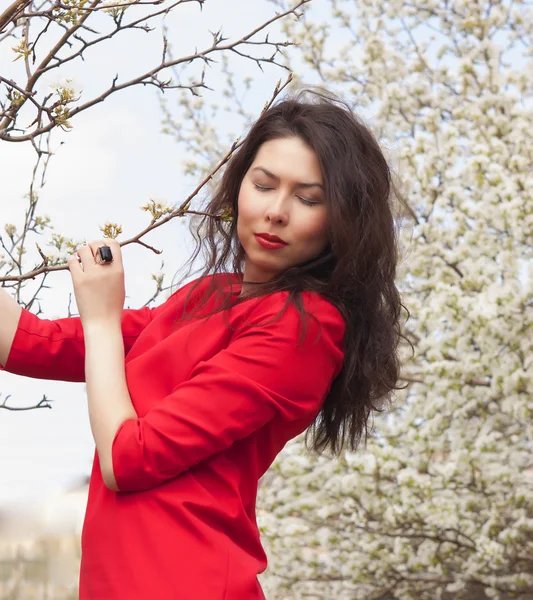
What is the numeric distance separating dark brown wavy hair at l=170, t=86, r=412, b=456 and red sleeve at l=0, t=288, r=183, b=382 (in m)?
0.28

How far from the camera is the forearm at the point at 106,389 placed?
1.50m

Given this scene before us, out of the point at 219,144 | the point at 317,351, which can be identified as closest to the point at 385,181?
the point at 317,351

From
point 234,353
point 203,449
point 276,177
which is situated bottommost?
point 203,449

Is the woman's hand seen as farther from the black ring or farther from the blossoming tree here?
the blossoming tree

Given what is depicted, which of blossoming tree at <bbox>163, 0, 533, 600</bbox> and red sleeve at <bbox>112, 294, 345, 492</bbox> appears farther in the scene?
blossoming tree at <bbox>163, 0, 533, 600</bbox>

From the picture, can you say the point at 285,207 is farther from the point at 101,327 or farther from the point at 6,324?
the point at 6,324

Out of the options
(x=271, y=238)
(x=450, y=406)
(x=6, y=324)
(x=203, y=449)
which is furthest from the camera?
(x=450, y=406)

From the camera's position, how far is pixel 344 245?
1.74m

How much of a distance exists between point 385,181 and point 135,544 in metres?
0.89

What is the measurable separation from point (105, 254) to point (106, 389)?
26cm

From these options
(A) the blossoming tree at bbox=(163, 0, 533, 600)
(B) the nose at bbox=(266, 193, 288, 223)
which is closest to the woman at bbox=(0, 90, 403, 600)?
(B) the nose at bbox=(266, 193, 288, 223)

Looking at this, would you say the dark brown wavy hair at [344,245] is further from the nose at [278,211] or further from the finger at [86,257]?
the finger at [86,257]

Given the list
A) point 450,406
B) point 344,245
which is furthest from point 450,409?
point 344,245

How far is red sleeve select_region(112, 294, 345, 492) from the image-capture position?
1.47 metres
